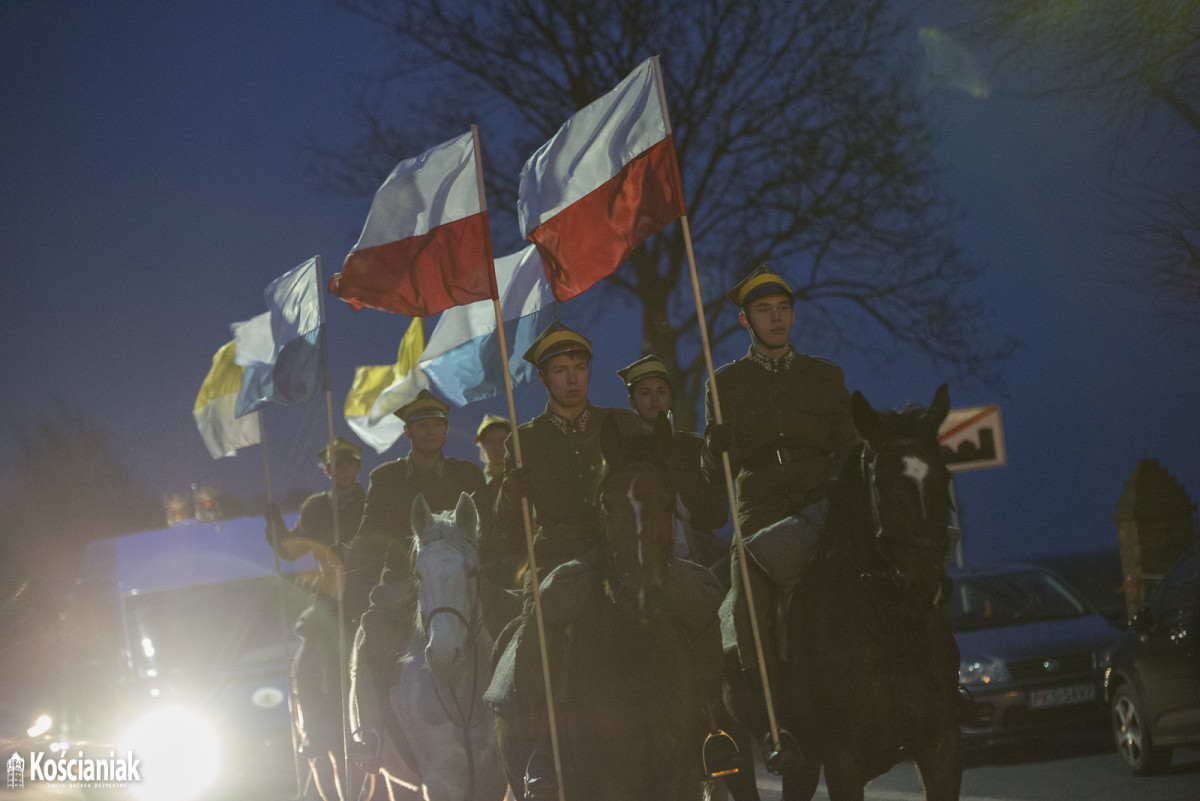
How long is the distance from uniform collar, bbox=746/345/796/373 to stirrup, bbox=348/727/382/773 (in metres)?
3.63

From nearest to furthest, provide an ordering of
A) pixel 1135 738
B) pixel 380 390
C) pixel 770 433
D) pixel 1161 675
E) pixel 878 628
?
pixel 878 628 → pixel 770 433 → pixel 1161 675 → pixel 1135 738 → pixel 380 390

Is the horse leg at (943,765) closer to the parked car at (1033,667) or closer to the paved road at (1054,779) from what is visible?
the paved road at (1054,779)

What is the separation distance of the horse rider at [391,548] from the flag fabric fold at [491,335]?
3.99 feet

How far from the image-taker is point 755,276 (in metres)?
7.34

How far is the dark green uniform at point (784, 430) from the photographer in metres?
7.10

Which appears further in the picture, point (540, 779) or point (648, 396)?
point (648, 396)

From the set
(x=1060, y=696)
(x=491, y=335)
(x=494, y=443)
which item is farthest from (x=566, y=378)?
(x=1060, y=696)

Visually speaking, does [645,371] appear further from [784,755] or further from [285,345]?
[285,345]

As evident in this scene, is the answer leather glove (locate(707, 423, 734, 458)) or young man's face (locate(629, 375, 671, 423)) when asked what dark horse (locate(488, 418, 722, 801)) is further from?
young man's face (locate(629, 375, 671, 423))

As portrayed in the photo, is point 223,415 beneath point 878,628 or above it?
above

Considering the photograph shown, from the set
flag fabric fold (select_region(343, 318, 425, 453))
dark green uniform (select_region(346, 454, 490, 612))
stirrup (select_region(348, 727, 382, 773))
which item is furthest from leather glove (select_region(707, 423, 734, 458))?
flag fabric fold (select_region(343, 318, 425, 453))

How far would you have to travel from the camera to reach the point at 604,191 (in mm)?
8172

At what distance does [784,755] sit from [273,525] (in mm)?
6522

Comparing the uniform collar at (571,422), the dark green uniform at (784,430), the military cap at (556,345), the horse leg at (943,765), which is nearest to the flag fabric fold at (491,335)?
the military cap at (556,345)
